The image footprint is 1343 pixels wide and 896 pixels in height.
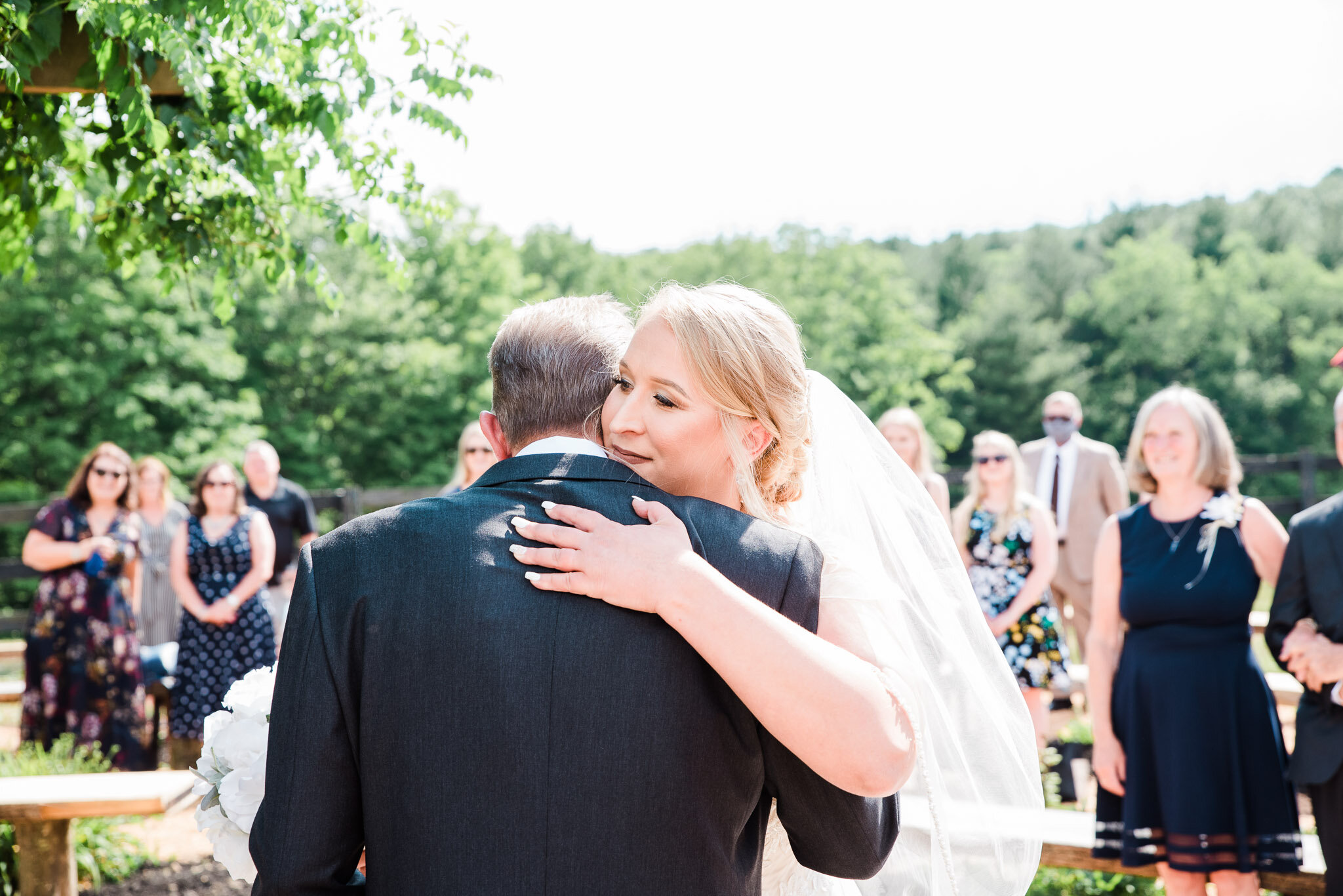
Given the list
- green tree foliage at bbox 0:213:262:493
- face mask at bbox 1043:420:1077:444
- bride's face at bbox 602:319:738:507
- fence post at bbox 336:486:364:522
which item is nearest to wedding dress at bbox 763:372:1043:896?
bride's face at bbox 602:319:738:507

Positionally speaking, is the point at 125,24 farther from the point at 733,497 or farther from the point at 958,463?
the point at 958,463

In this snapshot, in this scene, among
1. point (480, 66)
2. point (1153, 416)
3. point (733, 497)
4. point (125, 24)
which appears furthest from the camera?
point (1153, 416)

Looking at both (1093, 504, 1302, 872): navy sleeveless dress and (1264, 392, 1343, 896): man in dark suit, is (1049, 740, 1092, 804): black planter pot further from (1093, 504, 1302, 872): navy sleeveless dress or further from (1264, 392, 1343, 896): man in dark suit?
(1264, 392, 1343, 896): man in dark suit

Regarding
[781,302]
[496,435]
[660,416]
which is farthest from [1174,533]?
[781,302]

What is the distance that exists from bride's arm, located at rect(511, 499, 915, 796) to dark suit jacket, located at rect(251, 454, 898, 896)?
52 mm

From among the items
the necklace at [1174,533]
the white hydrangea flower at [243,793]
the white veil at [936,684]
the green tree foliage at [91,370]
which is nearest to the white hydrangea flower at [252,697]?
the white hydrangea flower at [243,793]

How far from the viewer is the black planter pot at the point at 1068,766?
5.88 m

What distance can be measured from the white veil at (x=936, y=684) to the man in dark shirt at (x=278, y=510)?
6083 mm

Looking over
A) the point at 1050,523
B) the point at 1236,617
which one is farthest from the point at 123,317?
the point at 1236,617

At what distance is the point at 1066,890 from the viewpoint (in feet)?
16.1

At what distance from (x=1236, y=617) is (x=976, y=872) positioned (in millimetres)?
2120

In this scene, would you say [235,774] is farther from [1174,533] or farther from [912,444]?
[912,444]

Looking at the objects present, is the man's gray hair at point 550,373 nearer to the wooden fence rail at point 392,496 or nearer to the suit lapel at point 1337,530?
the suit lapel at point 1337,530

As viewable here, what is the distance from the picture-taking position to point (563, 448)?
1.62 metres
